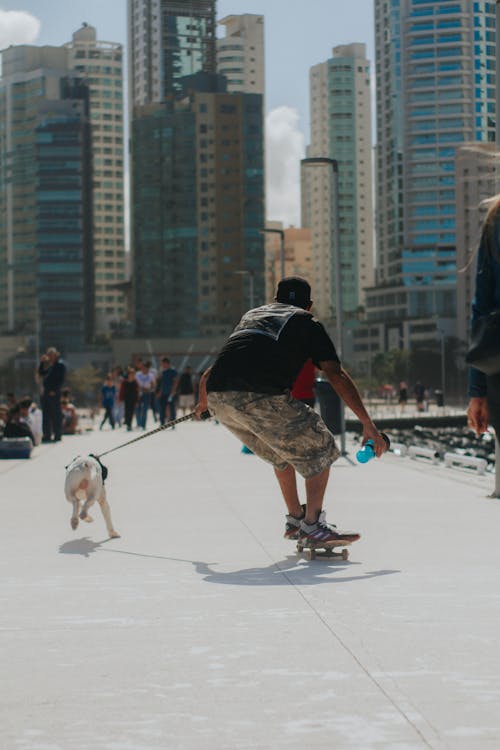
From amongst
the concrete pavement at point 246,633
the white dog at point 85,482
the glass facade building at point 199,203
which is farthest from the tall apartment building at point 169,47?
the concrete pavement at point 246,633

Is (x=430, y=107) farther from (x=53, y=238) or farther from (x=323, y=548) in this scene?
(x=323, y=548)

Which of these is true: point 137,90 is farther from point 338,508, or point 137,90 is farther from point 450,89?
point 338,508

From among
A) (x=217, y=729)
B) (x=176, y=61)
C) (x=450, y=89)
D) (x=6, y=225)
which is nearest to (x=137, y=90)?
(x=176, y=61)

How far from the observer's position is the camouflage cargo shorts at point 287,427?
754cm

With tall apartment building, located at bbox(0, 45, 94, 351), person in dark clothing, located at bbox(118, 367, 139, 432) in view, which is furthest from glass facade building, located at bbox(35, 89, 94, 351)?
person in dark clothing, located at bbox(118, 367, 139, 432)

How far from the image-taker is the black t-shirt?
748 cm

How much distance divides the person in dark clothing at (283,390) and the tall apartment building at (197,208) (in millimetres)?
158172

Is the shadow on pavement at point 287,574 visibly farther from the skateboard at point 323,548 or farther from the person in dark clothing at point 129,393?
the person in dark clothing at point 129,393

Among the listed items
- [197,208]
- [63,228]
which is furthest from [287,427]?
[63,228]

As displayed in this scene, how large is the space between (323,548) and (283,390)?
39.1 inches

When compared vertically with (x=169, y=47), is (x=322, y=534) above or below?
below

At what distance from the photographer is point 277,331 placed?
7.52m

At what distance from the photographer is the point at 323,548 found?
776cm

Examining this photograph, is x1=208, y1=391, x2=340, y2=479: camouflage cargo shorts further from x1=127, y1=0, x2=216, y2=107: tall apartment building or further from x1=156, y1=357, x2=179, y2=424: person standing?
x1=127, y1=0, x2=216, y2=107: tall apartment building
